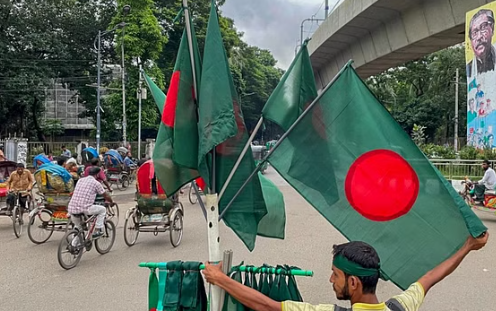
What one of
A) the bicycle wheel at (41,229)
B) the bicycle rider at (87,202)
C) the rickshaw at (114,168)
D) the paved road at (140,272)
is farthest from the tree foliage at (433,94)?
the bicycle rider at (87,202)

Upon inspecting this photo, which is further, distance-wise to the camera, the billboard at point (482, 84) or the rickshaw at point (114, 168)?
the rickshaw at point (114, 168)

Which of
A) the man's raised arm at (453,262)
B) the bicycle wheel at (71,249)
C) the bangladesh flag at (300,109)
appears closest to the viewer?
the man's raised arm at (453,262)

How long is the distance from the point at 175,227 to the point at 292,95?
507 centimetres

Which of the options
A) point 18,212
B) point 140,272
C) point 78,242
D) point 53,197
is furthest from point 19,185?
point 140,272

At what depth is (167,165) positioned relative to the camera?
8.56 feet

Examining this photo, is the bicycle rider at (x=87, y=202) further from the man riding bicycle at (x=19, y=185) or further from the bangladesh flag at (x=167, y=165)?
the bangladesh flag at (x=167, y=165)

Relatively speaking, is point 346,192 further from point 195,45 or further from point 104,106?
point 104,106

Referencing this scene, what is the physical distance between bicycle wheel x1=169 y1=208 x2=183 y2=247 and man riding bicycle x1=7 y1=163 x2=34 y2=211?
3.36 m

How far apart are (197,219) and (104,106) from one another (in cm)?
2460

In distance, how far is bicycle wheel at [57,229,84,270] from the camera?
579 centimetres

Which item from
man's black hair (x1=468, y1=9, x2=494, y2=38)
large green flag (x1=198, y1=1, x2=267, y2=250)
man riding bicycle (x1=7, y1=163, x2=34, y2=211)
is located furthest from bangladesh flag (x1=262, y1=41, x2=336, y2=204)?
man's black hair (x1=468, y1=9, x2=494, y2=38)

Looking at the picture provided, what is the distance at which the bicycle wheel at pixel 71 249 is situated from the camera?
5789 mm

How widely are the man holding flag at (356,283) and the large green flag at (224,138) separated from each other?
435 millimetres

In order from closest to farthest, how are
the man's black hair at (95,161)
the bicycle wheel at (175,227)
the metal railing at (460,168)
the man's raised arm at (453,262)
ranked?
the man's raised arm at (453,262) → the bicycle wheel at (175,227) → the man's black hair at (95,161) → the metal railing at (460,168)
